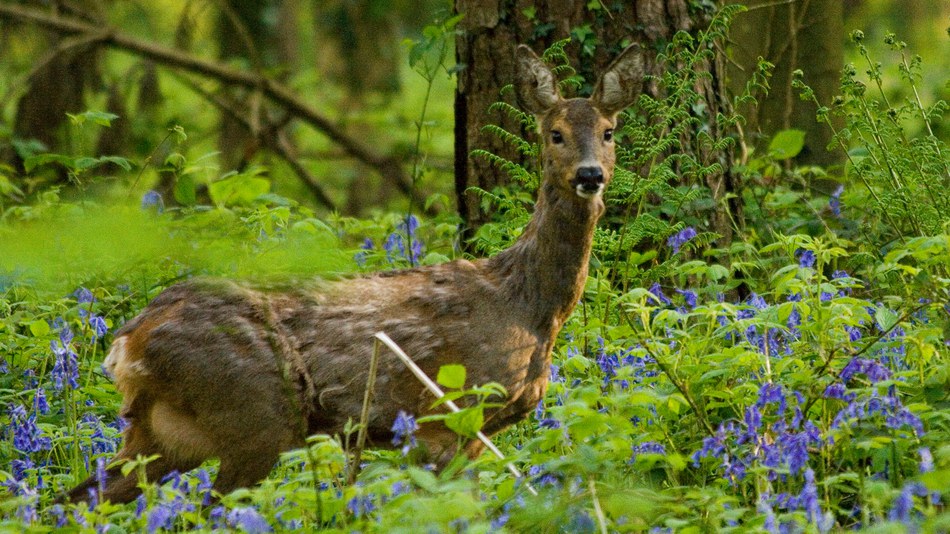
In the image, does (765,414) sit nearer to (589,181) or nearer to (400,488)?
(589,181)

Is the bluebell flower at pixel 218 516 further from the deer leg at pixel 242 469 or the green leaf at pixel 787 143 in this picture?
the green leaf at pixel 787 143

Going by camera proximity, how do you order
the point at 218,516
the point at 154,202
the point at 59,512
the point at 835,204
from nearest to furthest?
the point at 59,512 < the point at 218,516 < the point at 154,202 < the point at 835,204

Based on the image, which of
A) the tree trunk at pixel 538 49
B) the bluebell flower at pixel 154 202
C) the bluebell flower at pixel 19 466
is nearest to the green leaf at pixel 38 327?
the bluebell flower at pixel 19 466

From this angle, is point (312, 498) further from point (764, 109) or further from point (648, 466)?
point (764, 109)

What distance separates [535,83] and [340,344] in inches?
60.1

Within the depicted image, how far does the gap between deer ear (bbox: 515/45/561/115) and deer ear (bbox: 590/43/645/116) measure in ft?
0.64

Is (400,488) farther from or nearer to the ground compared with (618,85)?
nearer to the ground

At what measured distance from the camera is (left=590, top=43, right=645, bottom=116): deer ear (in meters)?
5.75

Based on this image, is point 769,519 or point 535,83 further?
point 535,83

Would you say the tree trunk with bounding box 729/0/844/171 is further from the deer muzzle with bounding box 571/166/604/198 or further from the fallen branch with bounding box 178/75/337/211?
the fallen branch with bounding box 178/75/337/211

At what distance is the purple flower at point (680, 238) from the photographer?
6.29 meters

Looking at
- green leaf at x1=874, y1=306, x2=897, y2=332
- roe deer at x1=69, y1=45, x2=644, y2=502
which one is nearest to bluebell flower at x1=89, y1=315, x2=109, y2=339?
roe deer at x1=69, y1=45, x2=644, y2=502

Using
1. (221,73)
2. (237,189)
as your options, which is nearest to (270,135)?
(221,73)

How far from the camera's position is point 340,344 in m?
5.30
